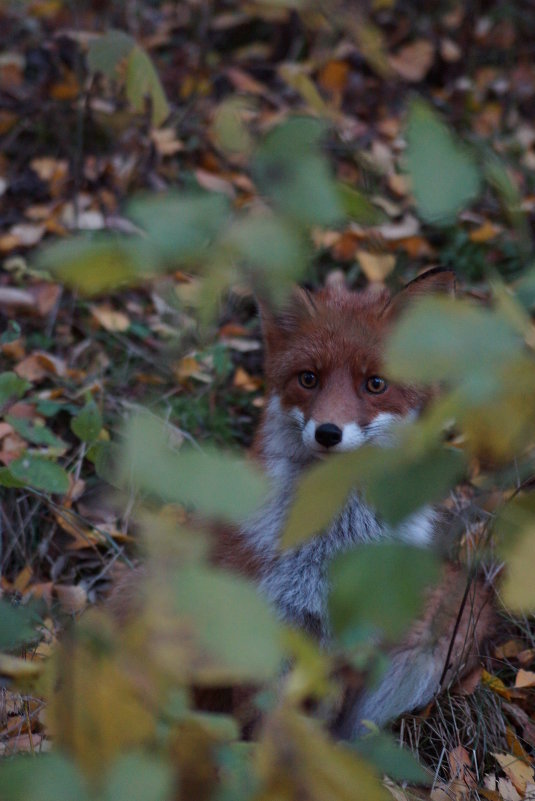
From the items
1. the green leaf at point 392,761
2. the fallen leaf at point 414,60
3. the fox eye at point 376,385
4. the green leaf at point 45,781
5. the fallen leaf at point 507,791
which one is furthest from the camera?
the fallen leaf at point 414,60

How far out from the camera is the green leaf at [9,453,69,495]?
266 cm

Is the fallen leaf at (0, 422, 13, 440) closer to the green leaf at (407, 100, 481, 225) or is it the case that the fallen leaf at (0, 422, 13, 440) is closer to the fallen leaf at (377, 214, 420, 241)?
the fallen leaf at (377, 214, 420, 241)

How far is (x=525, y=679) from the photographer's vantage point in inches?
141

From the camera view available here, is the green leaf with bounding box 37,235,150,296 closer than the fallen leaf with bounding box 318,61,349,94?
Yes

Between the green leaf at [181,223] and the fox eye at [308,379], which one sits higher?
the green leaf at [181,223]

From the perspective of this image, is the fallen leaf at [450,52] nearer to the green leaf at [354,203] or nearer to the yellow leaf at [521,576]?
the green leaf at [354,203]

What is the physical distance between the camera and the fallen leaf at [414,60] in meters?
6.98

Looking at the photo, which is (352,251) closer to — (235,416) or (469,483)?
(235,416)

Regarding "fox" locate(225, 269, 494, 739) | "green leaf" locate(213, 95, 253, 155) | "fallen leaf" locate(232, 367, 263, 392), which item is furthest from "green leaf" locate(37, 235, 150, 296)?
"fallen leaf" locate(232, 367, 263, 392)

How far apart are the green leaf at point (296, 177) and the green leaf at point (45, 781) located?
0.75 meters

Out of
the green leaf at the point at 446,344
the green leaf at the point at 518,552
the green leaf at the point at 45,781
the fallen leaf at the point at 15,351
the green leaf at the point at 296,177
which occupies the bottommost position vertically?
the fallen leaf at the point at 15,351

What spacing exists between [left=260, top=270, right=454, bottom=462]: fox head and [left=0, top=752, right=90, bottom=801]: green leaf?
2.09 m

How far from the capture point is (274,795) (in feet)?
4.01

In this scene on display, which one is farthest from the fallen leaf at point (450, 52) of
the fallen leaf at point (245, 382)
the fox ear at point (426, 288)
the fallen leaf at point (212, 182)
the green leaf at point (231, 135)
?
the green leaf at point (231, 135)
